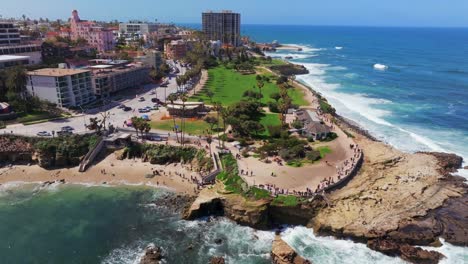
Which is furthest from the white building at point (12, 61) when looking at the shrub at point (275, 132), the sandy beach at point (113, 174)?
the shrub at point (275, 132)

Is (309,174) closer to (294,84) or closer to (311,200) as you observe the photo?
(311,200)

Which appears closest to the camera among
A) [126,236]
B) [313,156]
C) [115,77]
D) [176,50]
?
[126,236]

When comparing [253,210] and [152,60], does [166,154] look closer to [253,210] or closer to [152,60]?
[253,210]

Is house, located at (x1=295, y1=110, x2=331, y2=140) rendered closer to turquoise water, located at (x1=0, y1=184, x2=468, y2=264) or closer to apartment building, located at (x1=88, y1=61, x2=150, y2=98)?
turquoise water, located at (x1=0, y1=184, x2=468, y2=264)

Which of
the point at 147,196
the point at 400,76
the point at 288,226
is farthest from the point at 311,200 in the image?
the point at 400,76

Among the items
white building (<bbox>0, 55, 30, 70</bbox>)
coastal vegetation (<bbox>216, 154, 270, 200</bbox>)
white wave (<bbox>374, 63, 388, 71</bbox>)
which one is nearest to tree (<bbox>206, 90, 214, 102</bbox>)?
coastal vegetation (<bbox>216, 154, 270, 200</bbox>)

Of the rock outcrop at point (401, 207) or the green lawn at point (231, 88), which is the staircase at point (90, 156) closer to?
the green lawn at point (231, 88)

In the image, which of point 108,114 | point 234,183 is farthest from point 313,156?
point 108,114
